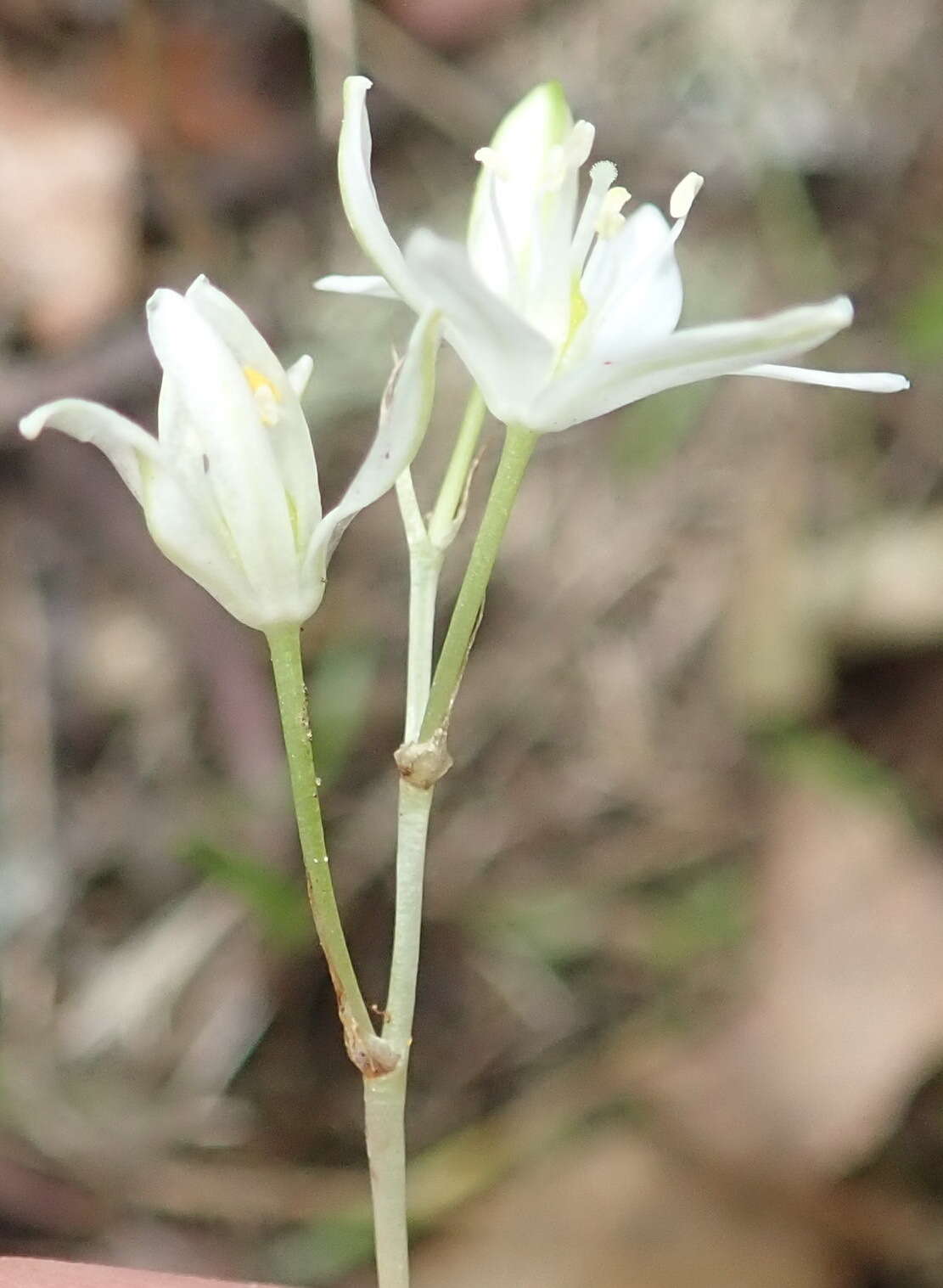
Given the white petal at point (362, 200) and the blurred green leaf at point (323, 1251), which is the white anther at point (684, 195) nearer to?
the white petal at point (362, 200)

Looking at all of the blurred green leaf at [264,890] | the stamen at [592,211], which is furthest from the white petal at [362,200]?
the blurred green leaf at [264,890]

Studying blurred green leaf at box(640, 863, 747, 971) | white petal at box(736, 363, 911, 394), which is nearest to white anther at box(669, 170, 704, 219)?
white petal at box(736, 363, 911, 394)

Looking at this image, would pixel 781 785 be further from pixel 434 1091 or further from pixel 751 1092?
pixel 434 1091

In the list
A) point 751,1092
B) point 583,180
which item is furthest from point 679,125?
point 751,1092

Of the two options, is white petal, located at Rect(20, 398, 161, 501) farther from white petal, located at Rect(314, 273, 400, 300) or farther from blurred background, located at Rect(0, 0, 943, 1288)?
blurred background, located at Rect(0, 0, 943, 1288)

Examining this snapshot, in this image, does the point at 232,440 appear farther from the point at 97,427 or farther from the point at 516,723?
the point at 516,723

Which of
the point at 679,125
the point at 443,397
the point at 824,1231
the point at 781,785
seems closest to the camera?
the point at 824,1231
